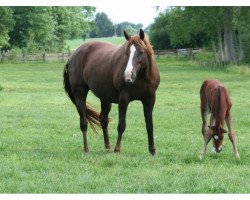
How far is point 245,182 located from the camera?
276 inches

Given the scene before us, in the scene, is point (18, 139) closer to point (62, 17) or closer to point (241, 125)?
point (241, 125)

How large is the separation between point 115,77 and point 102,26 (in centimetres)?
7709

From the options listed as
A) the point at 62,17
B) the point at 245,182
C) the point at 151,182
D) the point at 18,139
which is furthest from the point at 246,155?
the point at 62,17

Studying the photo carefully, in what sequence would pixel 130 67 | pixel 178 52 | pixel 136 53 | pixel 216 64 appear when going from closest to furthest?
pixel 130 67 < pixel 136 53 < pixel 216 64 < pixel 178 52

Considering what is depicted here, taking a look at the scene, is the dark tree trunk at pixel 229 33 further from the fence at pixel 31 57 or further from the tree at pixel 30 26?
the fence at pixel 31 57

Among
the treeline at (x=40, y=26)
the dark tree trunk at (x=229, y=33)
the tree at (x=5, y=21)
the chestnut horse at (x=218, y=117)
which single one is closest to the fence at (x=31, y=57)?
the treeline at (x=40, y=26)

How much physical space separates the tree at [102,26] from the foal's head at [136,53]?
5950 cm

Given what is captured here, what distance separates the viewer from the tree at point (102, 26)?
72588mm

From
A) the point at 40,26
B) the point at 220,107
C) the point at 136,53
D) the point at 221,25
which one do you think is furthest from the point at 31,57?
the point at 136,53

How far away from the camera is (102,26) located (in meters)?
85.2

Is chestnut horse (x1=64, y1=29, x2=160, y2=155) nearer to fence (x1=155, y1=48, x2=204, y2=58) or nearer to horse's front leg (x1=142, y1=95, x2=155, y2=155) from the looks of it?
horse's front leg (x1=142, y1=95, x2=155, y2=155)

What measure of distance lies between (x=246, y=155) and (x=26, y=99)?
49.2 ft

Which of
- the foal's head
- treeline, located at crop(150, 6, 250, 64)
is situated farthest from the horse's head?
treeline, located at crop(150, 6, 250, 64)

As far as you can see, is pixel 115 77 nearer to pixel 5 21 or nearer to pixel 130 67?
pixel 130 67
